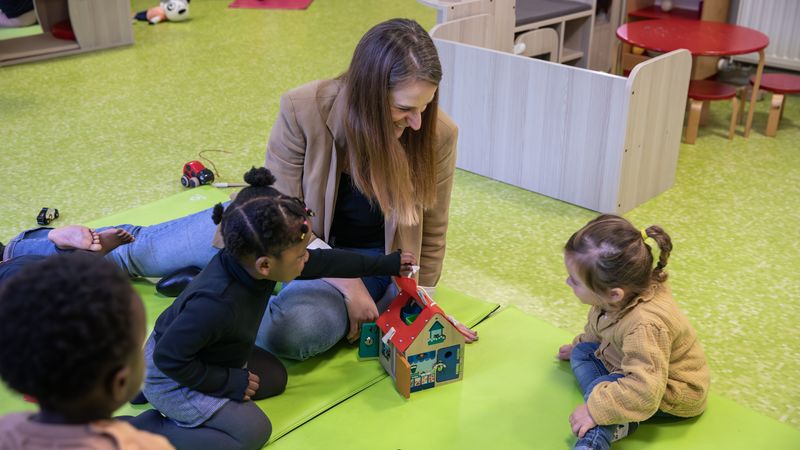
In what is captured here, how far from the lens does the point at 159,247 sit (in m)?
2.26

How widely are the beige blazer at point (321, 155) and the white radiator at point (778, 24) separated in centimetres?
282

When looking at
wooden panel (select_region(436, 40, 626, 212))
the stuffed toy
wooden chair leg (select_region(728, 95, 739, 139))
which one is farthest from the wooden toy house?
the stuffed toy

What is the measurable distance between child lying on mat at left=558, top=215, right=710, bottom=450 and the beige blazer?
1.47 ft

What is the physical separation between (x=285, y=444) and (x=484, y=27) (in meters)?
2.14

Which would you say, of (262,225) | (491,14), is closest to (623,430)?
(262,225)

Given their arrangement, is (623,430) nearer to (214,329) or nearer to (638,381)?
(638,381)

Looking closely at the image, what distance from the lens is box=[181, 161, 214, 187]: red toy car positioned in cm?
304

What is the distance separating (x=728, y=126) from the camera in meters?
3.71

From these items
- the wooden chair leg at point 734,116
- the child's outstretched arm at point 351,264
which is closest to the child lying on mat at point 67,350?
the child's outstretched arm at point 351,264

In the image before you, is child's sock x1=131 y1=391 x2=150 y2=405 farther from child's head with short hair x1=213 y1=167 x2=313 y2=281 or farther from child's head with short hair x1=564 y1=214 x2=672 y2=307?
→ child's head with short hair x1=564 y1=214 x2=672 y2=307

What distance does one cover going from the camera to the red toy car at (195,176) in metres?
3.04

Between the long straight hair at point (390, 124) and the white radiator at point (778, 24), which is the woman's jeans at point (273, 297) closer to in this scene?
the long straight hair at point (390, 124)

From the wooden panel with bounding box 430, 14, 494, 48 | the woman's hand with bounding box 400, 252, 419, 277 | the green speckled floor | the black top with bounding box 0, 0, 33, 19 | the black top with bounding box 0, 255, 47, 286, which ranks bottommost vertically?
the green speckled floor

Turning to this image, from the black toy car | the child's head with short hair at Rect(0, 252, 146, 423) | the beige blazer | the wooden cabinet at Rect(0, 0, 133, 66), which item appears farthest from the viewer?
the wooden cabinet at Rect(0, 0, 133, 66)
